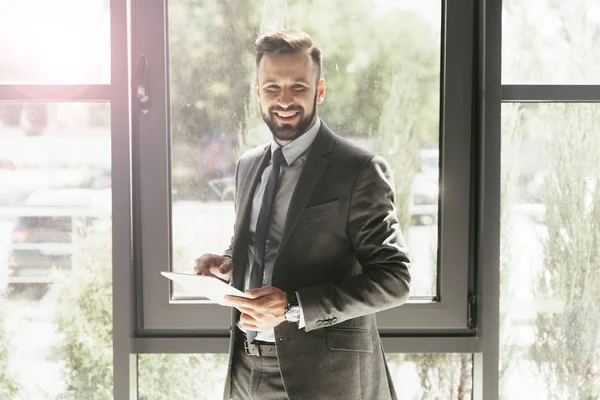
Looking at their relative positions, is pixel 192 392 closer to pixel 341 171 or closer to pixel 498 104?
pixel 341 171

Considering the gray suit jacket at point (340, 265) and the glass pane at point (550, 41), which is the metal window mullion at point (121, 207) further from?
the glass pane at point (550, 41)

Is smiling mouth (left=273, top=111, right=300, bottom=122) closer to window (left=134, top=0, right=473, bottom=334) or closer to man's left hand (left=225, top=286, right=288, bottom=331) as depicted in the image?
man's left hand (left=225, top=286, right=288, bottom=331)

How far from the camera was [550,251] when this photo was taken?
87.0 inches

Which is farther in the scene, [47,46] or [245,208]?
[47,46]

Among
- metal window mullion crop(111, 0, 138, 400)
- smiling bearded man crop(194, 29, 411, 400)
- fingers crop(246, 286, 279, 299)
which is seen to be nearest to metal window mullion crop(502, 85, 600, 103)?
smiling bearded man crop(194, 29, 411, 400)

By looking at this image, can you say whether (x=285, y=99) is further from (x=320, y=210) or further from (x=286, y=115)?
(x=320, y=210)

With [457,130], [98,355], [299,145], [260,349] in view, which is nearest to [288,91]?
[299,145]

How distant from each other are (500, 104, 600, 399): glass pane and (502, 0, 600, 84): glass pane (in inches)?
4.4

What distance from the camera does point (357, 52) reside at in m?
2.17

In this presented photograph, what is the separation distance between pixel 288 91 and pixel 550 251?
3.94ft

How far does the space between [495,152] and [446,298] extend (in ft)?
1.73

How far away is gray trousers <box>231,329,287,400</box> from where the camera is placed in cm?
156

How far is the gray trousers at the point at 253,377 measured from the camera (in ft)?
5.12

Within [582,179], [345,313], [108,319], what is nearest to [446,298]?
[582,179]
